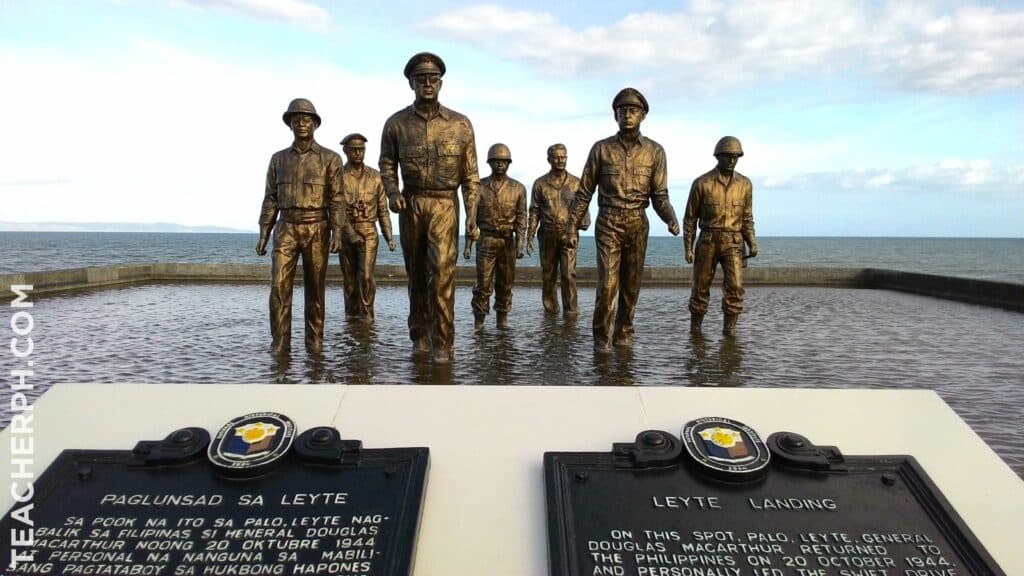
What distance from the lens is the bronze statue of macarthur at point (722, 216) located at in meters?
7.73

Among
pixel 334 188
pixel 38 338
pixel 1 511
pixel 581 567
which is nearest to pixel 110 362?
pixel 38 338

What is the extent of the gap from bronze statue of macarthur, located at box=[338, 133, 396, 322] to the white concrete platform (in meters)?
6.35

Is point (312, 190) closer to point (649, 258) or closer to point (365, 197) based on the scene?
point (365, 197)

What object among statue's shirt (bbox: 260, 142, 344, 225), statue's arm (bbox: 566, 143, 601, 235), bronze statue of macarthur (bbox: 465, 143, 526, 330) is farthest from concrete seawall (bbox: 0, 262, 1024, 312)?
statue's shirt (bbox: 260, 142, 344, 225)

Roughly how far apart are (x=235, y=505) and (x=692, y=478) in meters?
1.84

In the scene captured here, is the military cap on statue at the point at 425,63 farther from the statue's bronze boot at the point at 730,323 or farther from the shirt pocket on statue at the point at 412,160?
the statue's bronze boot at the point at 730,323

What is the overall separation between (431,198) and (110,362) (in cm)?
404

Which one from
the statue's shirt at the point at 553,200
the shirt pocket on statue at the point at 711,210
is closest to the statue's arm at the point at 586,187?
the shirt pocket on statue at the point at 711,210

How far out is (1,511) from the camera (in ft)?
7.87

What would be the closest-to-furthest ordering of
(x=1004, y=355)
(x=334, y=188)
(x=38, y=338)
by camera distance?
(x=334, y=188) → (x=1004, y=355) → (x=38, y=338)

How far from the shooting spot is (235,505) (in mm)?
2336

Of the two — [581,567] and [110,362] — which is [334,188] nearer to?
[110,362]

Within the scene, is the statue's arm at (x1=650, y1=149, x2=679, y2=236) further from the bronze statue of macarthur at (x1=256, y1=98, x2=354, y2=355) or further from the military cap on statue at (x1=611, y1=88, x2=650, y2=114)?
the bronze statue of macarthur at (x1=256, y1=98, x2=354, y2=355)

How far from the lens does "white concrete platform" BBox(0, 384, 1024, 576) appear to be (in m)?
2.40
